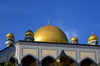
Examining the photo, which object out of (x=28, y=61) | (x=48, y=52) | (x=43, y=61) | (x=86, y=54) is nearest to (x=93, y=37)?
(x=86, y=54)

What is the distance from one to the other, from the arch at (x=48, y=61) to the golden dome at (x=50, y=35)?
2.63 metres

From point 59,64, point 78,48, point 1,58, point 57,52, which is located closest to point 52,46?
point 57,52

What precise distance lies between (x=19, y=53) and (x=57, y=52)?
3.95m

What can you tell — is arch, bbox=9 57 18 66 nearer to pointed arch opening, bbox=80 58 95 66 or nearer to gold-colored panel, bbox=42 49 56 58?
gold-colored panel, bbox=42 49 56 58

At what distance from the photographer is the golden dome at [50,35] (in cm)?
2889

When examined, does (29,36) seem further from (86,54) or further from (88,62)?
(88,62)

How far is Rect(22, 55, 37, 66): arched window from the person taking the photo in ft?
85.9

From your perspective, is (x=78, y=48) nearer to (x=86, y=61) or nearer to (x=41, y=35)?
(x=86, y=61)

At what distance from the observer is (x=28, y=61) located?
26359 mm

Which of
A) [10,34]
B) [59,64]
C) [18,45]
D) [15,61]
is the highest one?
[10,34]

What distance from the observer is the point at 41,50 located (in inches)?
1055

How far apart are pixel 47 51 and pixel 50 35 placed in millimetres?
2842

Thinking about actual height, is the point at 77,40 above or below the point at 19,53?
above

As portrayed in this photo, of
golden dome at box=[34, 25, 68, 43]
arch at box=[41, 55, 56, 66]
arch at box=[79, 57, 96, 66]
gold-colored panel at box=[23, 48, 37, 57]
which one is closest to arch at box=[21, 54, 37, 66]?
gold-colored panel at box=[23, 48, 37, 57]
